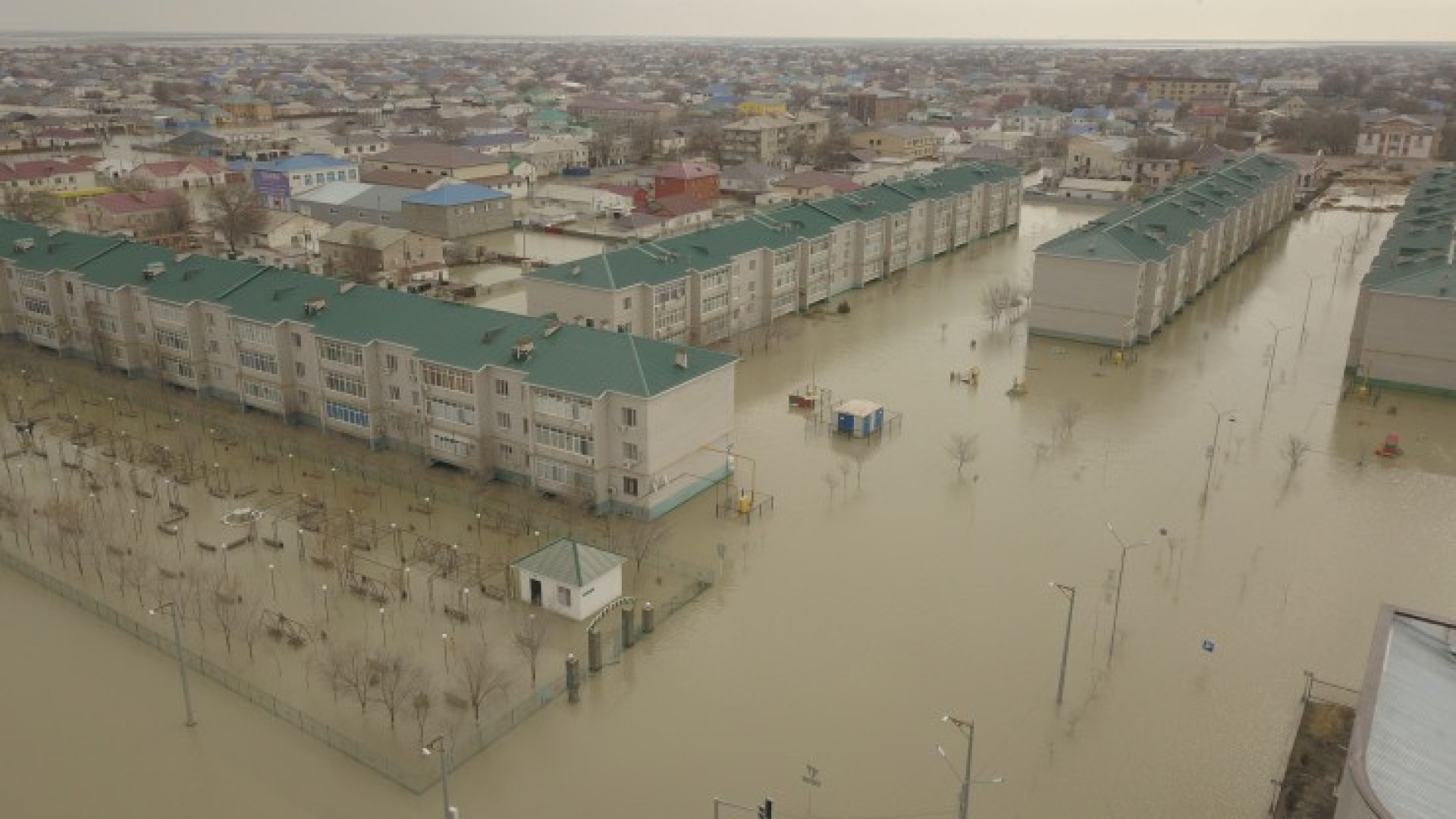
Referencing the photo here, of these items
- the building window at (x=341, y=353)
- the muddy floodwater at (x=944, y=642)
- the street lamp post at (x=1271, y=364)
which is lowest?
the muddy floodwater at (x=944, y=642)

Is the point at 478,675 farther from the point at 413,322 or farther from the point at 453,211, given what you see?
the point at 453,211

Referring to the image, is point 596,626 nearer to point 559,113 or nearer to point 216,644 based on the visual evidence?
point 216,644

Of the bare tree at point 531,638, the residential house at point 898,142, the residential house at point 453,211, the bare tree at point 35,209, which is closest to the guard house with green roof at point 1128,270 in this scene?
the bare tree at point 531,638

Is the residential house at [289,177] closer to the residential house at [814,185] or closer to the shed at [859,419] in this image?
the residential house at [814,185]

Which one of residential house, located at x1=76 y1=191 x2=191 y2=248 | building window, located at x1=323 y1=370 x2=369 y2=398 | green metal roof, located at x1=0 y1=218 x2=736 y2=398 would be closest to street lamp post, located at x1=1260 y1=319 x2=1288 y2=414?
green metal roof, located at x1=0 y1=218 x2=736 y2=398

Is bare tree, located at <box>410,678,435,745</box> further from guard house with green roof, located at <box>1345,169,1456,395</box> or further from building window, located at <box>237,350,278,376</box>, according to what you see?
guard house with green roof, located at <box>1345,169,1456,395</box>

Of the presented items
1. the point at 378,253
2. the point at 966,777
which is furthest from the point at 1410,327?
the point at 378,253
